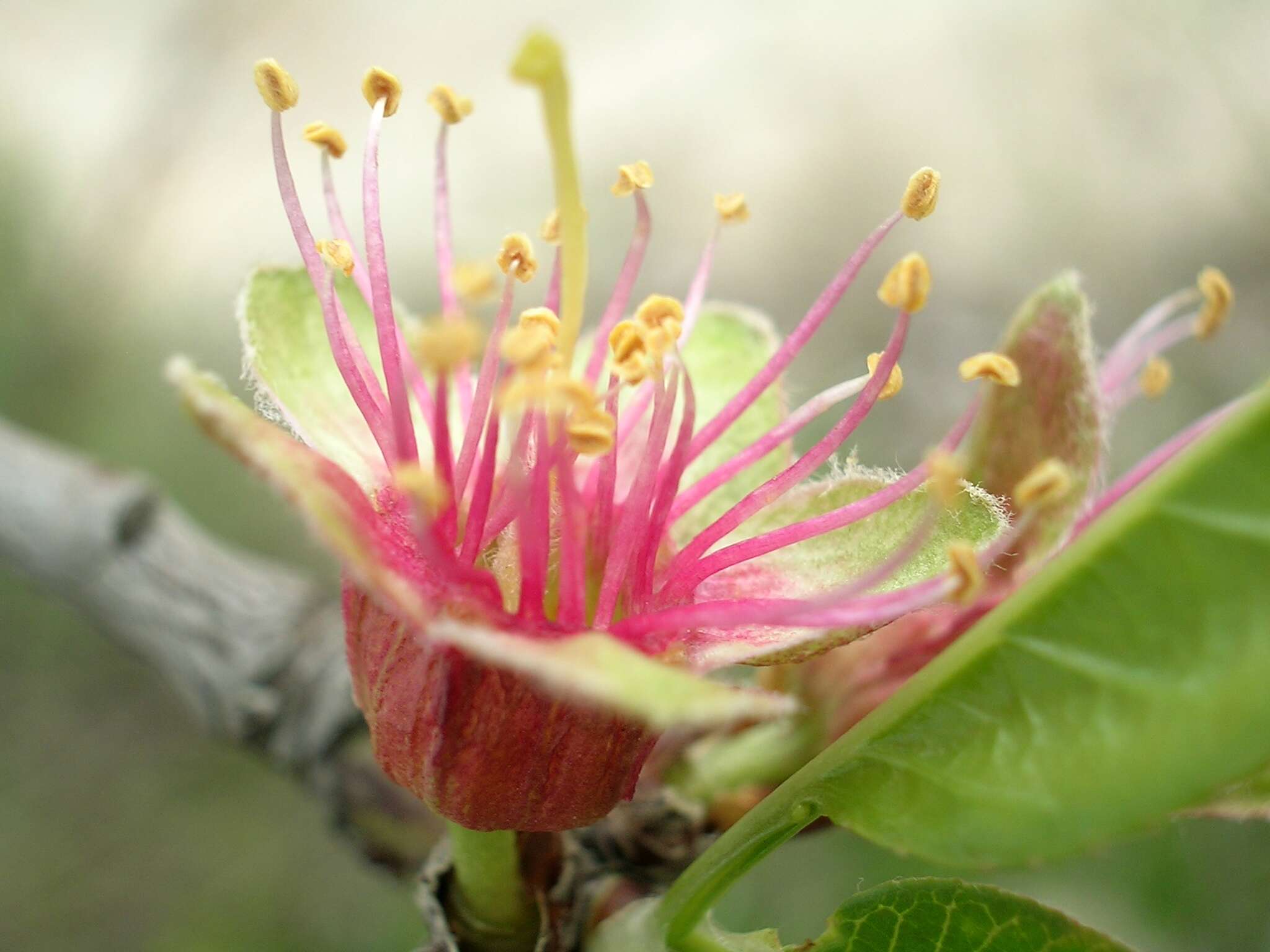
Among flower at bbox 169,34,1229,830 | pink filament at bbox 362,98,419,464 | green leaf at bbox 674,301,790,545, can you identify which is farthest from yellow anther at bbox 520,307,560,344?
green leaf at bbox 674,301,790,545

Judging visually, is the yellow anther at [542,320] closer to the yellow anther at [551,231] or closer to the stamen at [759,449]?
the yellow anther at [551,231]

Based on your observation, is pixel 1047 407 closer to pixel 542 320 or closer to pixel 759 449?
pixel 759 449

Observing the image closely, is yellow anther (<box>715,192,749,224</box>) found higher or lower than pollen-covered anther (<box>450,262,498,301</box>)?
lower

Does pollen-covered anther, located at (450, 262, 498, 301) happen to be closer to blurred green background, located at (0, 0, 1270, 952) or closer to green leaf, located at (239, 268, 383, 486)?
green leaf, located at (239, 268, 383, 486)

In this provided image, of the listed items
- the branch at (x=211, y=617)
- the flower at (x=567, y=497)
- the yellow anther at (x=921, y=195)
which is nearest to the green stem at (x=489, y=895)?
the flower at (x=567, y=497)

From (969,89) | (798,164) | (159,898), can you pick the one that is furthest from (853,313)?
(159,898)

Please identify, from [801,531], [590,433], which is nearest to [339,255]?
[590,433]
